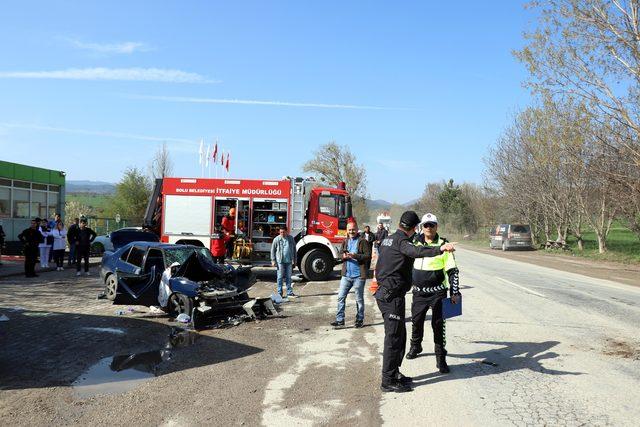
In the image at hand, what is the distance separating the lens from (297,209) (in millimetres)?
15945

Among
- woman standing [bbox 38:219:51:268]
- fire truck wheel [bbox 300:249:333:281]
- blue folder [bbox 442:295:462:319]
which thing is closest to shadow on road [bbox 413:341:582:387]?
blue folder [bbox 442:295:462:319]

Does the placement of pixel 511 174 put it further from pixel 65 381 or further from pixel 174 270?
pixel 65 381

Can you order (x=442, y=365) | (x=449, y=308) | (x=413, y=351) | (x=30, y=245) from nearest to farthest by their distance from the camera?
(x=442, y=365) < (x=449, y=308) < (x=413, y=351) < (x=30, y=245)

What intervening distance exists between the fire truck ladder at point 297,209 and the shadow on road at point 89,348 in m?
7.27

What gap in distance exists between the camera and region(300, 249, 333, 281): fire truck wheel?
1536cm

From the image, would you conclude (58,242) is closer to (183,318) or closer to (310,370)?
(183,318)

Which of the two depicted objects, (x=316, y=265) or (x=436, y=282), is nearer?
(x=436, y=282)

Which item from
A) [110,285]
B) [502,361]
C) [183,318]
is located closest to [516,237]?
[110,285]

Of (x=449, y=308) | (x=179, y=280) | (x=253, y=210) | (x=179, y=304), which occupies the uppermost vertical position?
(x=253, y=210)

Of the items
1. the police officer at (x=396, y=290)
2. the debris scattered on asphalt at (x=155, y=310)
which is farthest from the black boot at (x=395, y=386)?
the debris scattered on asphalt at (x=155, y=310)

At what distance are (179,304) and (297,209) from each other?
7.16 metres

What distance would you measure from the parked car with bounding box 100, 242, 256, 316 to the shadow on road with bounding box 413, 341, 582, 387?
4272mm

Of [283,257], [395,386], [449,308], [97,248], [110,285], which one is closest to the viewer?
[395,386]

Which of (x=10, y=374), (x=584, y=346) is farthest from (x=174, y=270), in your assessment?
(x=584, y=346)
